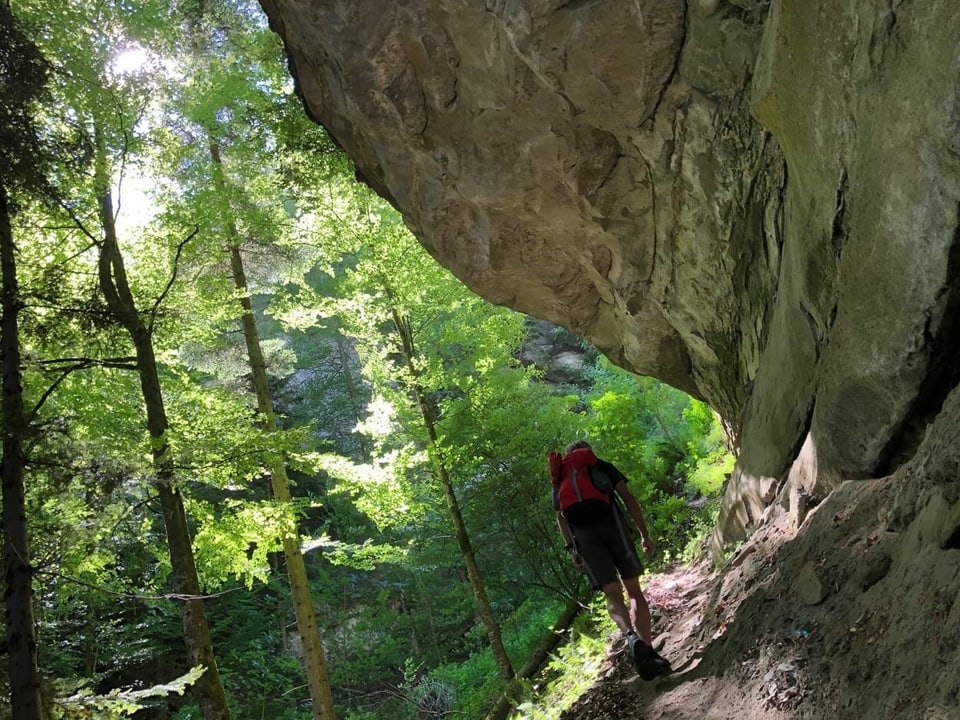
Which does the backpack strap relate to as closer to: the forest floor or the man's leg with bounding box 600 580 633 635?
the man's leg with bounding box 600 580 633 635

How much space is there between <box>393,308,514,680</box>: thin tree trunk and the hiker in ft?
17.4

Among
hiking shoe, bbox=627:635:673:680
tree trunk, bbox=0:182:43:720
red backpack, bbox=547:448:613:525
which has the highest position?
tree trunk, bbox=0:182:43:720

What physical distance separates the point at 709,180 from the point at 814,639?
3.94 m

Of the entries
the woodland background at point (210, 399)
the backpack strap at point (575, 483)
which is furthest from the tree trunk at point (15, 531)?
the backpack strap at point (575, 483)

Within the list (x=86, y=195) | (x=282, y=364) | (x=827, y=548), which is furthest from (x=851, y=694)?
(x=282, y=364)

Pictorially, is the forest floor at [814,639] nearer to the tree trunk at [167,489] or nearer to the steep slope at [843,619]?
the steep slope at [843,619]

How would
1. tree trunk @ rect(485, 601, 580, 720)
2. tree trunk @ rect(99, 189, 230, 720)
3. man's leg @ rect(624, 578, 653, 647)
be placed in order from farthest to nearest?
1. tree trunk @ rect(485, 601, 580, 720)
2. tree trunk @ rect(99, 189, 230, 720)
3. man's leg @ rect(624, 578, 653, 647)

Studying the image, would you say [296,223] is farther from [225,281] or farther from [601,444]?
[601,444]

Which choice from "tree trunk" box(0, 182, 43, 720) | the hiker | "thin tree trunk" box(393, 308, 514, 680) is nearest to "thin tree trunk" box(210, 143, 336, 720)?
"thin tree trunk" box(393, 308, 514, 680)

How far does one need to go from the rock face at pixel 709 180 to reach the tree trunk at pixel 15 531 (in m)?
4.36

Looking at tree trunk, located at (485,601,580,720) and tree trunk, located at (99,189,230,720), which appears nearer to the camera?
tree trunk, located at (99,189,230,720)

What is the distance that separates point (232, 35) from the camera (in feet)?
36.0

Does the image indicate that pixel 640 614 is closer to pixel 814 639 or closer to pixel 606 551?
pixel 606 551

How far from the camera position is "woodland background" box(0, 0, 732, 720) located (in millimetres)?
6969
